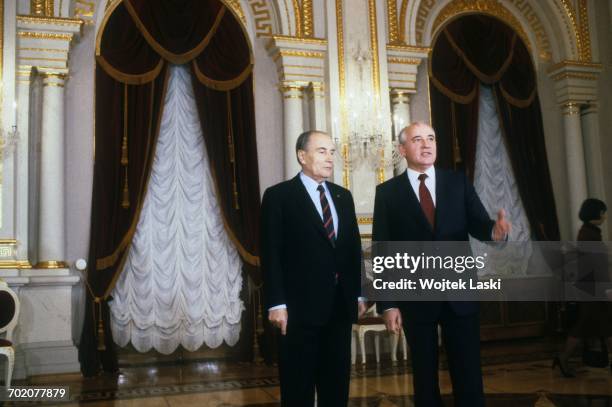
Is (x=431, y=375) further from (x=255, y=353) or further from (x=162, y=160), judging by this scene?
(x=162, y=160)

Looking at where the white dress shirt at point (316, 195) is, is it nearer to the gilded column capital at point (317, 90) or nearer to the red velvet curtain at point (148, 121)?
the red velvet curtain at point (148, 121)

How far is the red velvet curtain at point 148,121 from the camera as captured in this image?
636 cm

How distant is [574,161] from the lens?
848 cm

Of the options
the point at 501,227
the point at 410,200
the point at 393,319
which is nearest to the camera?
the point at 501,227

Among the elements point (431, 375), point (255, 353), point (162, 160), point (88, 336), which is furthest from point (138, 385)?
point (431, 375)

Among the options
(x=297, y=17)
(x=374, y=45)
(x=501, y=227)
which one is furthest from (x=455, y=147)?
(x=501, y=227)

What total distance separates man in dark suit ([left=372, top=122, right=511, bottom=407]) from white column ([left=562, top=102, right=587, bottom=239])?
240 inches

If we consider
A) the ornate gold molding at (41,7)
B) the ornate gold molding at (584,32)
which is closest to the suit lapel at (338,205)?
the ornate gold molding at (41,7)

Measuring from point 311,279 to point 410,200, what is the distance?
0.58 m

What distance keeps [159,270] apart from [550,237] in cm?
491

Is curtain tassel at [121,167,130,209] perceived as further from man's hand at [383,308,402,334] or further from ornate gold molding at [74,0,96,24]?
man's hand at [383,308,402,334]

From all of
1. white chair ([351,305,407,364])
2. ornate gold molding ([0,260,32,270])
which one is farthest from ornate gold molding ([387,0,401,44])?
ornate gold molding ([0,260,32,270])

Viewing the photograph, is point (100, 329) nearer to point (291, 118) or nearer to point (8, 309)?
point (8, 309)

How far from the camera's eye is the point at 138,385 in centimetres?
554
